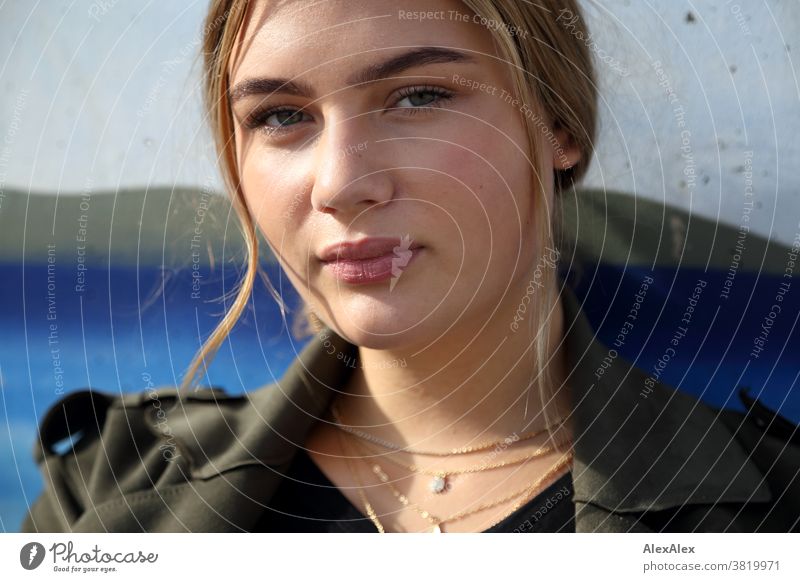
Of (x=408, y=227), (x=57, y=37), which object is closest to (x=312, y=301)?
(x=408, y=227)

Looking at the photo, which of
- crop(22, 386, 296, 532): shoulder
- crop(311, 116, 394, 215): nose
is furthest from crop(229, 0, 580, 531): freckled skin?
crop(22, 386, 296, 532): shoulder

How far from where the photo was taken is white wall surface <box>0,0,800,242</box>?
840 mm

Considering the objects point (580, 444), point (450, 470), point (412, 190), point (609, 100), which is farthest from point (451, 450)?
point (609, 100)

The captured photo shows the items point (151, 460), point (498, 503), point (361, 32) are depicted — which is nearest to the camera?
point (361, 32)

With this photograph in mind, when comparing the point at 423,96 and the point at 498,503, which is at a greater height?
the point at 423,96

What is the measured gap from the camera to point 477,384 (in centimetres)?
81

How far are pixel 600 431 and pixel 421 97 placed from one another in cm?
32

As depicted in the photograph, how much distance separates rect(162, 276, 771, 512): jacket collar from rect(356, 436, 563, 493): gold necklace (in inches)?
1.7

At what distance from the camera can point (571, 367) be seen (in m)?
0.81

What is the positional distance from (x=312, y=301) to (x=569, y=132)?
275 mm

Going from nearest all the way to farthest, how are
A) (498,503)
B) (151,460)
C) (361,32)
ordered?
1. (361,32)
2. (498,503)
3. (151,460)

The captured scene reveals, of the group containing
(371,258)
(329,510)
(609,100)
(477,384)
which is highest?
(609,100)

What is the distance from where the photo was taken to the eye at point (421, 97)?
71 cm

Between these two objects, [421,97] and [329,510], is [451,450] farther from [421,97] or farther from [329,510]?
[421,97]
